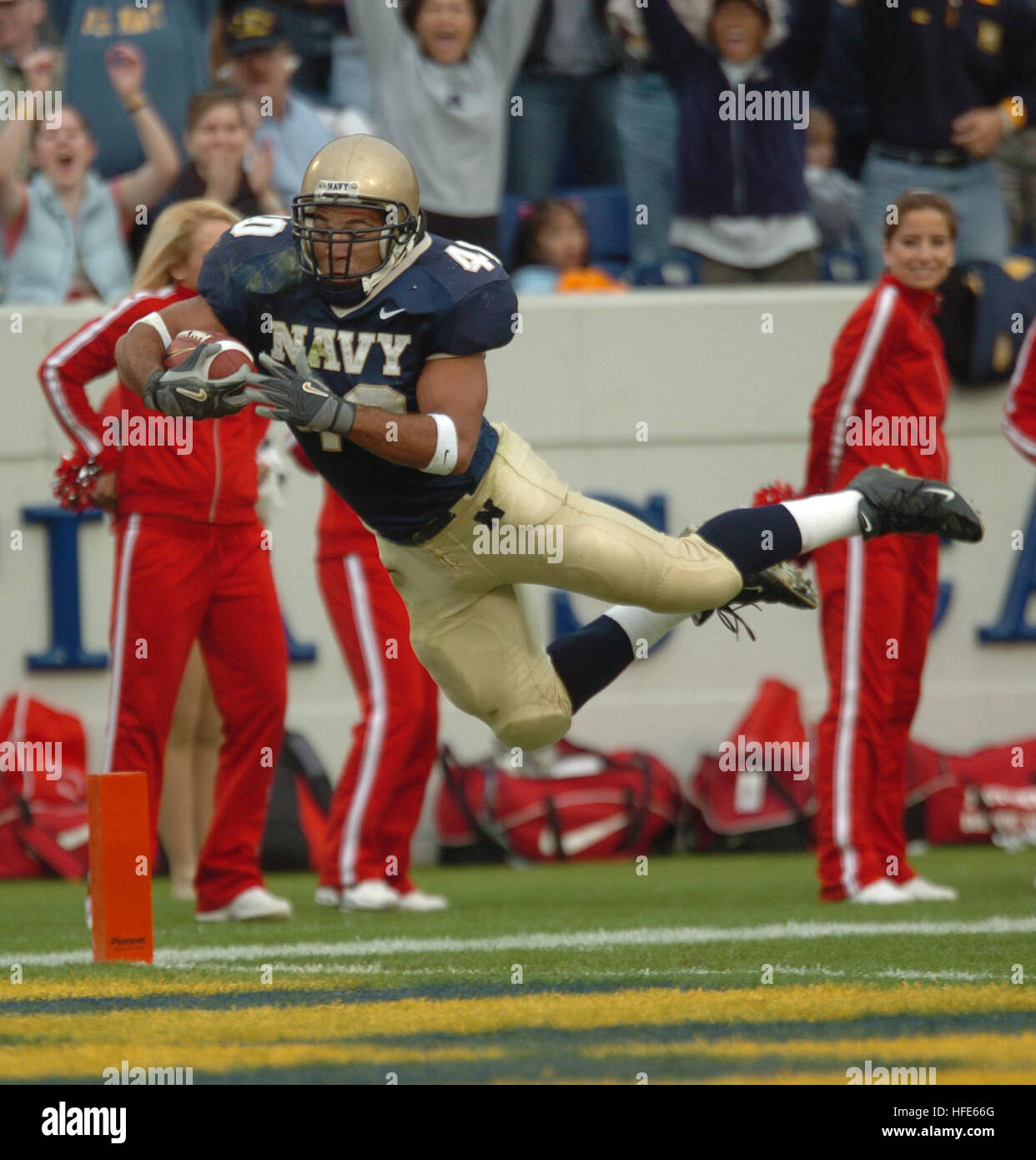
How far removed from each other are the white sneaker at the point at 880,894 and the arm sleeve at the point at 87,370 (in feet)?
7.95

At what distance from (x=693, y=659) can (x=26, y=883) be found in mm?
2768

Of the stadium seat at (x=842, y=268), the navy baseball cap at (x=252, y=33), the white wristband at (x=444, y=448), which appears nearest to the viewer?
the white wristband at (x=444, y=448)

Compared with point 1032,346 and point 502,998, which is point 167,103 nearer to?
point 1032,346

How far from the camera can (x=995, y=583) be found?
832 cm

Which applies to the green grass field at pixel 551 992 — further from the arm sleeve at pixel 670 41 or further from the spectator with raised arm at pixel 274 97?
the arm sleeve at pixel 670 41

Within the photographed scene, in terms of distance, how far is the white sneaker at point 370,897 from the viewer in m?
5.90

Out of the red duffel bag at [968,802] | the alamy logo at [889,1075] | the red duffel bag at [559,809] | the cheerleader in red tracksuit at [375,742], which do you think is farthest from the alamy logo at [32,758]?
the alamy logo at [889,1075]

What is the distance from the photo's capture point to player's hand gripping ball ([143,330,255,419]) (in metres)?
4.02

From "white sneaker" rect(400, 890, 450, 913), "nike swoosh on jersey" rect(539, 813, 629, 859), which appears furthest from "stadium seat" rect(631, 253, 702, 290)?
"white sneaker" rect(400, 890, 450, 913)

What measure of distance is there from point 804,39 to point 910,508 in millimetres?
4124

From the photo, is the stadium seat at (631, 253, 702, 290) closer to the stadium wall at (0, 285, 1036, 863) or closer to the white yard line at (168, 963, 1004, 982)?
the stadium wall at (0, 285, 1036, 863)

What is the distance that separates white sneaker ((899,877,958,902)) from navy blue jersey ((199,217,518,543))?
2.15 metres

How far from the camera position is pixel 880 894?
18.7 ft
